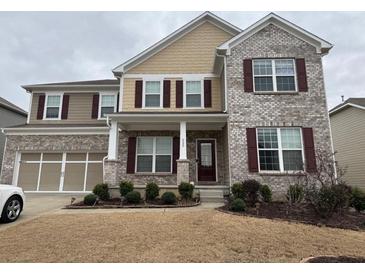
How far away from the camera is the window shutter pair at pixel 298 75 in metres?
9.95

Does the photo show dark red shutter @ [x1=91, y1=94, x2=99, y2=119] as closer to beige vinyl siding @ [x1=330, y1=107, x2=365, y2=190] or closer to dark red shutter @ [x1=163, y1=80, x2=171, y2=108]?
dark red shutter @ [x1=163, y1=80, x2=171, y2=108]

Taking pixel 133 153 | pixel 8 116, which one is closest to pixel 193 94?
pixel 133 153

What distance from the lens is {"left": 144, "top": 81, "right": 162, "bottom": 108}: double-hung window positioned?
12.2 meters

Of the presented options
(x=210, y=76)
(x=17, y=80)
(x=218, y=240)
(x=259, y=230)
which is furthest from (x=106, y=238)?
(x=17, y=80)

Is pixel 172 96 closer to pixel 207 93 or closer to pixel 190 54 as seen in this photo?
pixel 207 93

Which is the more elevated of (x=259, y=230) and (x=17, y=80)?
(x=17, y=80)

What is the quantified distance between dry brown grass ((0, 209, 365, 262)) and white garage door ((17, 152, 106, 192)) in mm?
5942

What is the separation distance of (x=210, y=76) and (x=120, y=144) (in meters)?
5.89

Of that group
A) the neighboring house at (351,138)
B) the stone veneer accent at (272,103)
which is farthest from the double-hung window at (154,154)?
the neighboring house at (351,138)

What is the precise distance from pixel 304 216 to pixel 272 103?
4.97m

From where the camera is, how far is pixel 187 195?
29.8ft

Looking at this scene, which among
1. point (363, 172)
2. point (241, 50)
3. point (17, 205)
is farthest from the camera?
point (363, 172)

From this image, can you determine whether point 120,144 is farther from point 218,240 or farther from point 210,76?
point 218,240

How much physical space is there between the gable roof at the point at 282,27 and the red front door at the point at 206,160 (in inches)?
180
